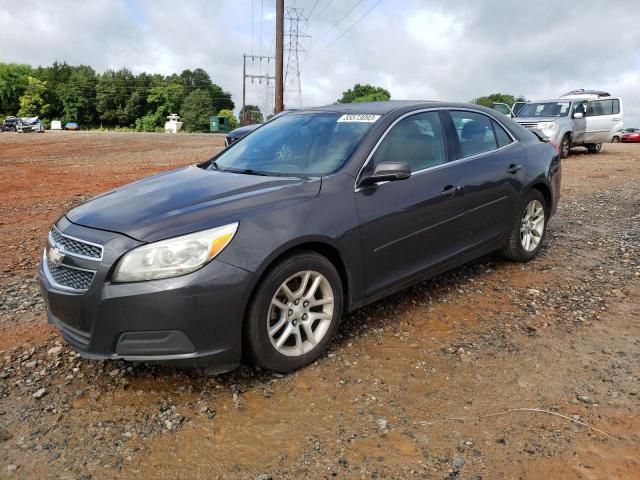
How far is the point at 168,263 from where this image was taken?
2734 millimetres

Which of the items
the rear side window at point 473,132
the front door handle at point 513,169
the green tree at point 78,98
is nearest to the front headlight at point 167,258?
the rear side window at point 473,132

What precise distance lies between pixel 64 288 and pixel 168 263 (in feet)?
2.14

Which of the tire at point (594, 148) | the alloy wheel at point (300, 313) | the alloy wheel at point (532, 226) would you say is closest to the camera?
the alloy wheel at point (300, 313)

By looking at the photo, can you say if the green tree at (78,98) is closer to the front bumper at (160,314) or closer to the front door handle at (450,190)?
the front door handle at (450,190)

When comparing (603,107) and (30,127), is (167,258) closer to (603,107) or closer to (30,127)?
(603,107)

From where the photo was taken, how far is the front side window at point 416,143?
381 centimetres

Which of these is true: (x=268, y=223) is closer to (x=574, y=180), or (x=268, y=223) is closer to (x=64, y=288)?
(x=64, y=288)

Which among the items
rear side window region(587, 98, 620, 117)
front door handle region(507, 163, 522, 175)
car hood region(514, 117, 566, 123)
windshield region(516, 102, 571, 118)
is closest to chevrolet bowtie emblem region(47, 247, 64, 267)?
front door handle region(507, 163, 522, 175)

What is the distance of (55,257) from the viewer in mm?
3043

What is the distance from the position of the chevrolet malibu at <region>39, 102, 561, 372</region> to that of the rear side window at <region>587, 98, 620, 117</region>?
13.4 meters

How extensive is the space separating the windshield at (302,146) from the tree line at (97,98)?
86074 mm

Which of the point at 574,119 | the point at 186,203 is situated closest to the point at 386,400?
the point at 186,203

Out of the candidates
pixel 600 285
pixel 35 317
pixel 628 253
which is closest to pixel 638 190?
pixel 628 253

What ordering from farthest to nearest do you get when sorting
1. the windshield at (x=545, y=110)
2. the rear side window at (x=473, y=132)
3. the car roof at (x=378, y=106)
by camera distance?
the windshield at (x=545, y=110), the rear side window at (x=473, y=132), the car roof at (x=378, y=106)
